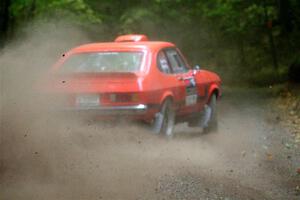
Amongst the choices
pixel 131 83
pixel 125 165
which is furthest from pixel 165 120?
pixel 125 165

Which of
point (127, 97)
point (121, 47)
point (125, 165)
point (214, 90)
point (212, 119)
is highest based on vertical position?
point (121, 47)

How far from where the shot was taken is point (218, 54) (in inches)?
1326

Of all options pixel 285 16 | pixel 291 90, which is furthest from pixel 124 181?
pixel 285 16

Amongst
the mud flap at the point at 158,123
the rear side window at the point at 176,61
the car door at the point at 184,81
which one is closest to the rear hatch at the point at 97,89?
the mud flap at the point at 158,123

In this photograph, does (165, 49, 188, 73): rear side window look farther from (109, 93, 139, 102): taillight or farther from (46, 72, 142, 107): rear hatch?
(109, 93, 139, 102): taillight

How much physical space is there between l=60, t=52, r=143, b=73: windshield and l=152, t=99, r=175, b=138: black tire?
0.71m

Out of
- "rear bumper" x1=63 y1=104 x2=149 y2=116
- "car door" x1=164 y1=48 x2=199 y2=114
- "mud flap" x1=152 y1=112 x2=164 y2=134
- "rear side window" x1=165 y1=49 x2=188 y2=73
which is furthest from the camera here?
"rear side window" x1=165 y1=49 x2=188 y2=73

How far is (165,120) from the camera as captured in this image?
35.3ft

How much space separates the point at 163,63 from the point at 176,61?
0.73 metres

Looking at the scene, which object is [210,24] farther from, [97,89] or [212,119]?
[97,89]

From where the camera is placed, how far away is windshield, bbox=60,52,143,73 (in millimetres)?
10766

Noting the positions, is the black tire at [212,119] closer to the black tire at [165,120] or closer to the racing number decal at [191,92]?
the racing number decal at [191,92]

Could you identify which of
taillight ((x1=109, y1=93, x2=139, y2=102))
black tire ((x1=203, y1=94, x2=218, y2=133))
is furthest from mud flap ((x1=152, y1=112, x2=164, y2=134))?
black tire ((x1=203, y1=94, x2=218, y2=133))

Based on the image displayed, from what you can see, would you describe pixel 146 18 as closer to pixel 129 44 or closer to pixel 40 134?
pixel 129 44
